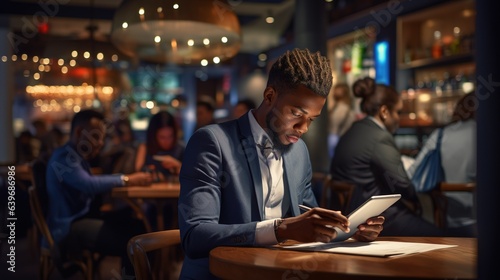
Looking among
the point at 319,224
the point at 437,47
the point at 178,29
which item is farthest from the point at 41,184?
the point at 437,47

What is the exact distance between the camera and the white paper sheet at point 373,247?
168 cm

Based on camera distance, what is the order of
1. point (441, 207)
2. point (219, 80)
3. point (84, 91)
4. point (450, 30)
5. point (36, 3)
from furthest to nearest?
point (219, 80)
point (84, 91)
point (36, 3)
point (450, 30)
point (441, 207)

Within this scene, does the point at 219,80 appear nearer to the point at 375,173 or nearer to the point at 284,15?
the point at 284,15

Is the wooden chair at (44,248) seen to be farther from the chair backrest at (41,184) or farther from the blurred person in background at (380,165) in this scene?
the blurred person in background at (380,165)

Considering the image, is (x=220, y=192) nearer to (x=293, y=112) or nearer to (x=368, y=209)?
(x=293, y=112)

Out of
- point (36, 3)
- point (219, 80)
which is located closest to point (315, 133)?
point (36, 3)

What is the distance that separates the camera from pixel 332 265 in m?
1.48

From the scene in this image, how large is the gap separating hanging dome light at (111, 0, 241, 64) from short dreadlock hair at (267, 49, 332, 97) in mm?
1948

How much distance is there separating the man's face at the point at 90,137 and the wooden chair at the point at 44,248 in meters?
0.30

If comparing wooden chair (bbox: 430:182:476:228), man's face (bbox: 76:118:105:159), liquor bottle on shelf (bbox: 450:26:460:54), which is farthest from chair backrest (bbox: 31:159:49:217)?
liquor bottle on shelf (bbox: 450:26:460:54)

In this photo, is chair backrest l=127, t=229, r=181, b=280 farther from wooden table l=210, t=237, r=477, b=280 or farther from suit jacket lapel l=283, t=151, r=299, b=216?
suit jacket lapel l=283, t=151, r=299, b=216

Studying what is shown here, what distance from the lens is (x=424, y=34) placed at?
334 inches

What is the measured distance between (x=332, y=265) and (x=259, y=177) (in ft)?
1.97

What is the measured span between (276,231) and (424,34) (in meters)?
7.33
